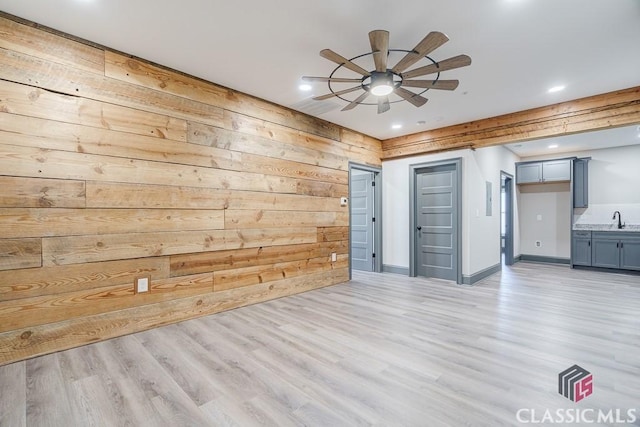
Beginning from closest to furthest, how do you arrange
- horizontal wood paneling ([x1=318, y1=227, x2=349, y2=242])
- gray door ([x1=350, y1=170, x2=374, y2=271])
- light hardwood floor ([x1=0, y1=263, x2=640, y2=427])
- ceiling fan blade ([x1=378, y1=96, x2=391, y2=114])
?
1. light hardwood floor ([x1=0, y1=263, x2=640, y2=427])
2. ceiling fan blade ([x1=378, y1=96, x2=391, y2=114])
3. horizontal wood paneling ([x1=318, y1=227, x2=349, y2=242])
4. gray door ([x1=350, y1=170, x2=374, y2=271])

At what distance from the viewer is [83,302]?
2709 mm

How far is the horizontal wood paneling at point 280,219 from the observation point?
3.79 meters

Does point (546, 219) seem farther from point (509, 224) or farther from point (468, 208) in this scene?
point (468, 208)

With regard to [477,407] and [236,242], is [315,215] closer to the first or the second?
[236,242]

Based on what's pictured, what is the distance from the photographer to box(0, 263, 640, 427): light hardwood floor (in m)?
1.82

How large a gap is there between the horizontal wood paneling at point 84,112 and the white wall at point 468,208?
4018 mm

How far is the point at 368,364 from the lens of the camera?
2.39m

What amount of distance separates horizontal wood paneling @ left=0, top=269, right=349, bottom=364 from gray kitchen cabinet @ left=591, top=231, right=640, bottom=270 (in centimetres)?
641

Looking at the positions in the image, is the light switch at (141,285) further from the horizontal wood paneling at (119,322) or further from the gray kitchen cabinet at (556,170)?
the gray kitchen cabinet at (556,170)

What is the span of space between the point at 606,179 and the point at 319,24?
24.2 ft

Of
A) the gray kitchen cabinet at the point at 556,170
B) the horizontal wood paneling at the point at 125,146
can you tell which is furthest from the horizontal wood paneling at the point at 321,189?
the gray kitchen cabinet at the point at 556,170

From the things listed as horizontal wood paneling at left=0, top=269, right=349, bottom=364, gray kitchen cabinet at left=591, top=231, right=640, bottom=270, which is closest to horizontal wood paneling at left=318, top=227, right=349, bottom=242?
horizontal wood paneling at left=0, top=269, right=349, bottom=364

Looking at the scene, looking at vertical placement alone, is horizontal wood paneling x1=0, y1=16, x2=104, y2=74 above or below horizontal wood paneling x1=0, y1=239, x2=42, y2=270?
above

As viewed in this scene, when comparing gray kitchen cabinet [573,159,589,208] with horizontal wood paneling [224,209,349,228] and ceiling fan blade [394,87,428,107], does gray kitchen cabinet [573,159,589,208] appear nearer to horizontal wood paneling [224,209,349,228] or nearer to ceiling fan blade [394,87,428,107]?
horizontal wood paneling [224,209,349,228]
